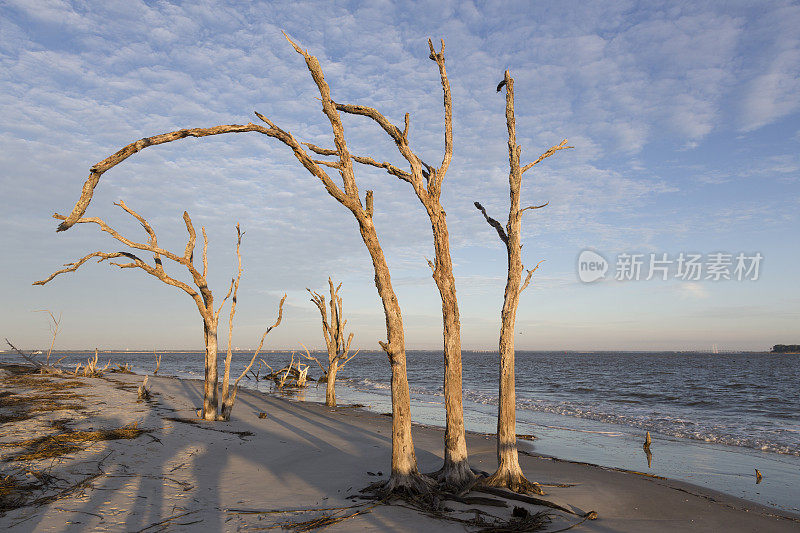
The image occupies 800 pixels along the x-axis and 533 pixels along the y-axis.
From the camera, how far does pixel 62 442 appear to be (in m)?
9.58

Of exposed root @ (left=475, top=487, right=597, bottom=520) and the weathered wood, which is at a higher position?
the weathered wood

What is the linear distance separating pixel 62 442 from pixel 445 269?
8570 millimetres

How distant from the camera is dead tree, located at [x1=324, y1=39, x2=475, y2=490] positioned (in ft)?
25.7

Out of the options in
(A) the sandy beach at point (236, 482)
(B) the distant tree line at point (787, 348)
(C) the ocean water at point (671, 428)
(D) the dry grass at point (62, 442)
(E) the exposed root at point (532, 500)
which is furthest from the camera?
(B) the distant tree line at point (787, 348)

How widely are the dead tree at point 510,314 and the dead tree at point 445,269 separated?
26.1 inches

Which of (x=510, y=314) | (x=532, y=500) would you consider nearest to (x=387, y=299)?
(x=510, y=314)

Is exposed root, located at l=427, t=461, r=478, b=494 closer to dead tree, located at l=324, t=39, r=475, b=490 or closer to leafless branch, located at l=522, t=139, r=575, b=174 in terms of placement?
dead tree, located at l=324, t=39, r=475, b=490

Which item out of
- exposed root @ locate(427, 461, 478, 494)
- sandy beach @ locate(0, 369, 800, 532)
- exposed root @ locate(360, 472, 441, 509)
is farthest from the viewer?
exposed root @ locate(427, 461, 478, 494)

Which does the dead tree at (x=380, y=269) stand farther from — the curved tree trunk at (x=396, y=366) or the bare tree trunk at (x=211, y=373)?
the bare tree trunk at (x=211, y=373)

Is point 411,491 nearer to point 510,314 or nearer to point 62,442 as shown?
point 510,314

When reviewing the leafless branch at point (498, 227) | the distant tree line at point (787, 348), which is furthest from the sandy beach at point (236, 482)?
the distant tree line at point (787, 348)

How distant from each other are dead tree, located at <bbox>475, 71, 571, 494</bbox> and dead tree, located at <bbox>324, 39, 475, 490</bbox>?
2.17 feet

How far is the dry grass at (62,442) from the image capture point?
8.48m

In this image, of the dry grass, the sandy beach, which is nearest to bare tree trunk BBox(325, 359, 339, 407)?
the sandy beach
